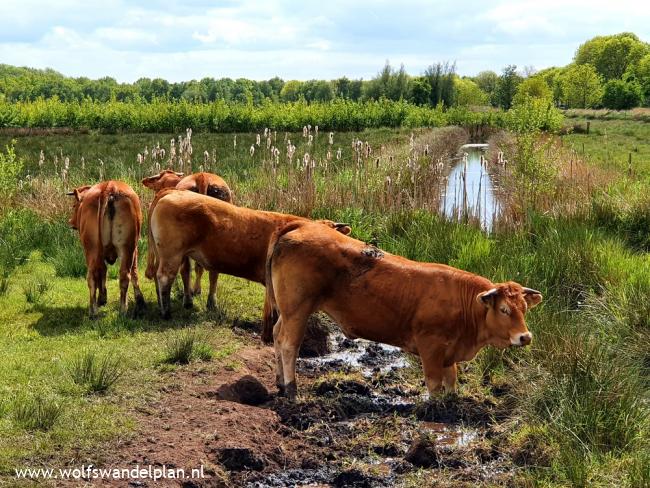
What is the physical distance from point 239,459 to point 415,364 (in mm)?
3382

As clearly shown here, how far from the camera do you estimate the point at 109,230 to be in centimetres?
991

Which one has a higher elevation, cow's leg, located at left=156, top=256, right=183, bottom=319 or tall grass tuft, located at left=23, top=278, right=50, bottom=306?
cow's leg, located at left=156, top=256, right=183, bottom=319

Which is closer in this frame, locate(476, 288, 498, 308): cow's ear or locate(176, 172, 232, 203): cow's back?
locate(476, 288, 498, 308): cow's ear

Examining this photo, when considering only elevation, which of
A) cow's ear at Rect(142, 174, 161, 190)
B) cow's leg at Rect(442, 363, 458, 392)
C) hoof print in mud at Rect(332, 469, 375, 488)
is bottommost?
hoof print in mud at Rect(332, 469, 375, 488)

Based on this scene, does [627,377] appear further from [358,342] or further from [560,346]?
[358,342]

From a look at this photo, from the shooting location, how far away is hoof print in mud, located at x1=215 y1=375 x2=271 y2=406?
7539 mm

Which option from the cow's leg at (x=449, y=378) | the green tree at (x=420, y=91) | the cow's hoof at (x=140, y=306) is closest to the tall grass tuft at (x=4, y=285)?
the cow's hoof at (x=140, y=306)

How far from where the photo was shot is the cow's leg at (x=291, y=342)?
7566 millimetres

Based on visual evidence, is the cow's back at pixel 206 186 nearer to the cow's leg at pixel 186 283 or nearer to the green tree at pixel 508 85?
the cow's leg at pixel 186 283

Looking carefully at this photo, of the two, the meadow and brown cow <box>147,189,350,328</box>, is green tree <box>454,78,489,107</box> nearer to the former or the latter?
the meadow

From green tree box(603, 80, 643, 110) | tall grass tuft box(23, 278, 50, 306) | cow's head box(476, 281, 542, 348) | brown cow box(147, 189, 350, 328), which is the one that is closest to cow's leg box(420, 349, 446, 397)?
cow's head box(476, 281, 542, 348)

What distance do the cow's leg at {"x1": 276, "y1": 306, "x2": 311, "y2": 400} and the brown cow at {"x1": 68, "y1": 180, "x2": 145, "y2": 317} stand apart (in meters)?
3.20

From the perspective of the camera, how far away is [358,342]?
1027 centimetres

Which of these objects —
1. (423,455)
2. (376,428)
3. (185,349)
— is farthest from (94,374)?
(423,455)
